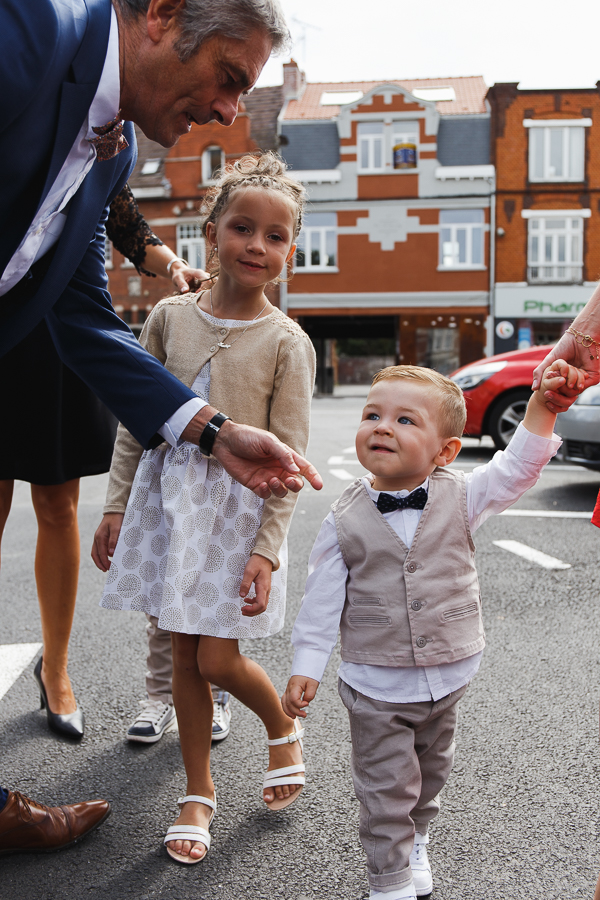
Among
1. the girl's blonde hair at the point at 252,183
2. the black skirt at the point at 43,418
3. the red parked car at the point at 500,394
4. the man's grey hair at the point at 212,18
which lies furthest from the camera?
the red parked car at the point at 500,394

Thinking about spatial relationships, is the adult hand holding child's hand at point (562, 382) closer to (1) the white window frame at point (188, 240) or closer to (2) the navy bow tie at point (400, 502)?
(2) the navy bow tie at point (400, 502)

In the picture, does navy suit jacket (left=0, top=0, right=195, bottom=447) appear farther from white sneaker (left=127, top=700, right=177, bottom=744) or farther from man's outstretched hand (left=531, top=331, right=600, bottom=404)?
white sneaker (left=127, top=700, right=177, bottom=744)

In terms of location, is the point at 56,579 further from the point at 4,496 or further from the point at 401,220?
the point at 401,220

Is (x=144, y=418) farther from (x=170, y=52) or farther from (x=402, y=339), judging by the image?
(x=402, y=339)

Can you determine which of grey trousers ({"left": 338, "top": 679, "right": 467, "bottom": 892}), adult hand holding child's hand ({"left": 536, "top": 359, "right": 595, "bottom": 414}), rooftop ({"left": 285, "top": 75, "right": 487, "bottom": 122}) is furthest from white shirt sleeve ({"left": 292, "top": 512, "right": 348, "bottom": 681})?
rooftop ({"left": 285, "top": 75, "right": 487, "bottom": 122})

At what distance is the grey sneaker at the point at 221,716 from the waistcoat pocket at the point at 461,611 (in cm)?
111

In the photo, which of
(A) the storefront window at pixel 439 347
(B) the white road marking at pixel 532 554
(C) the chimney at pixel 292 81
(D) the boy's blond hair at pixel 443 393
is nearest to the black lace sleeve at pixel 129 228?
(D) the boy's blond hair at pixel 443 393

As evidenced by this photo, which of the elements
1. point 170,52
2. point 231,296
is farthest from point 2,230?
point 231,296

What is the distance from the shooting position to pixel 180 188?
90.0ft

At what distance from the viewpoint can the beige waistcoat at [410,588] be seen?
5.68ft

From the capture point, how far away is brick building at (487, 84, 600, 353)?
25.8 metres

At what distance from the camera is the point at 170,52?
5.42 ft

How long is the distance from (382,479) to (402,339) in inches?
997

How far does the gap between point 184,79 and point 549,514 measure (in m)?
5.01
